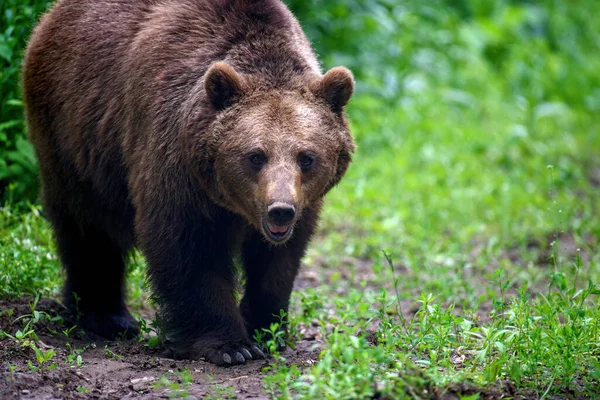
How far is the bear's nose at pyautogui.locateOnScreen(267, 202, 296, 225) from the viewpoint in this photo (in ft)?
16.6

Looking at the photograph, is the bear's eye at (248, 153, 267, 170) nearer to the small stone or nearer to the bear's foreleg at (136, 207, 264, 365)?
the bear's foreleg at (136, 207, 264, 365)

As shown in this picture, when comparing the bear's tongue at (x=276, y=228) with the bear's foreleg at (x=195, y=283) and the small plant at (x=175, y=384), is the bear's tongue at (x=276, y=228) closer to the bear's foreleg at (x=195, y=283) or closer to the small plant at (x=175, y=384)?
the bear's foreleg at (x=195, y=283)

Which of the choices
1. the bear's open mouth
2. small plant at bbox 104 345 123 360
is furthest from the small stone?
the bear's open mouth

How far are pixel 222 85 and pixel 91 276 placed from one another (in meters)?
2.13

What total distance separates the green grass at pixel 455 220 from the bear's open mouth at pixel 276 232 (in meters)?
0.65

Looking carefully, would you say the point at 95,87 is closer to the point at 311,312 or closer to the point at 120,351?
the point at 120,351

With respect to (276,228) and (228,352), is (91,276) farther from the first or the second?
(276,228)

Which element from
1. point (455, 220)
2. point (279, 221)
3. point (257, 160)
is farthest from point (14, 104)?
point (455, 220)

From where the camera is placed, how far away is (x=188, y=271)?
18.2ft

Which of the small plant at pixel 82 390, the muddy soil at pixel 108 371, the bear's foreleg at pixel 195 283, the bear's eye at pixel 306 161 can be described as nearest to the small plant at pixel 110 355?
the muddy soil at pixel 108 371

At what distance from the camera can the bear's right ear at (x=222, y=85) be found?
17.3ft

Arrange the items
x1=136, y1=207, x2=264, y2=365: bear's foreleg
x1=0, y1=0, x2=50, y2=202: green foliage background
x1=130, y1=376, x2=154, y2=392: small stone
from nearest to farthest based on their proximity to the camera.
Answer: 1. x1=130, y1=376, x2=154, y2=392: small stone
2. x1=136, y1=207, x2=264, y2=365: bear's foreleg
3. x1=0, y1=0, x2=50, y2=202: green foliage background

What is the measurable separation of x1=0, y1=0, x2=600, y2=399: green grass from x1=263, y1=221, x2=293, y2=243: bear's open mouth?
650mm

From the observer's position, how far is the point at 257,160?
17.4 feet
